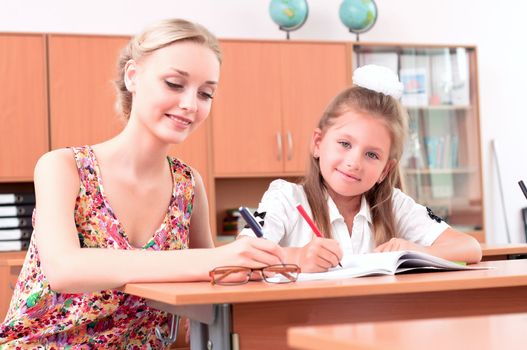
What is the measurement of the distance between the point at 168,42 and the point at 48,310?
59cm

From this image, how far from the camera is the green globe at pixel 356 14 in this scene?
5.09 meters

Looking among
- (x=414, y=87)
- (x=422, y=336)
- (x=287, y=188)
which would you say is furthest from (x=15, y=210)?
(x=422, y=336)

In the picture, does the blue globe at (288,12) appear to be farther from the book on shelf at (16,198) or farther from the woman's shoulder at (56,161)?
the woman's shoulder at (56,161)

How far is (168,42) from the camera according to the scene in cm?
175

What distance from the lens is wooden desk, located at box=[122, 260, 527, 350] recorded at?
4.09 feet

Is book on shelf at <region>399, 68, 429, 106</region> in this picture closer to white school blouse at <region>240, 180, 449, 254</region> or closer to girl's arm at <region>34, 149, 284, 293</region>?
white school blouse at <region>240, 180, 449, 254</region>

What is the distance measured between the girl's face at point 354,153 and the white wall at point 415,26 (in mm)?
2922

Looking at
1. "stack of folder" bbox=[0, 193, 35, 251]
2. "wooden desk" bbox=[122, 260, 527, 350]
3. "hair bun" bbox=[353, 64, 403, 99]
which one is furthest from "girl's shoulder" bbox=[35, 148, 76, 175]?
"stack of folder" bbox=[0, 193, 35, 251]

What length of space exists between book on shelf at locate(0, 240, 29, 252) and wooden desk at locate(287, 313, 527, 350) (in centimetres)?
381

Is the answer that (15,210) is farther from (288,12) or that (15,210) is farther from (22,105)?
(288,12)

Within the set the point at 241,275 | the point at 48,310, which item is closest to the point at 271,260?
the point at 241,275

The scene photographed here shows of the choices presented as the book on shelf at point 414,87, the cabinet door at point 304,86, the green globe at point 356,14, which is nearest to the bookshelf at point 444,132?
the book on shelf at point 414,87

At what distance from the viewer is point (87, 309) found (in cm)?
169

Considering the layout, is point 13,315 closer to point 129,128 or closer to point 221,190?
point 129,128
